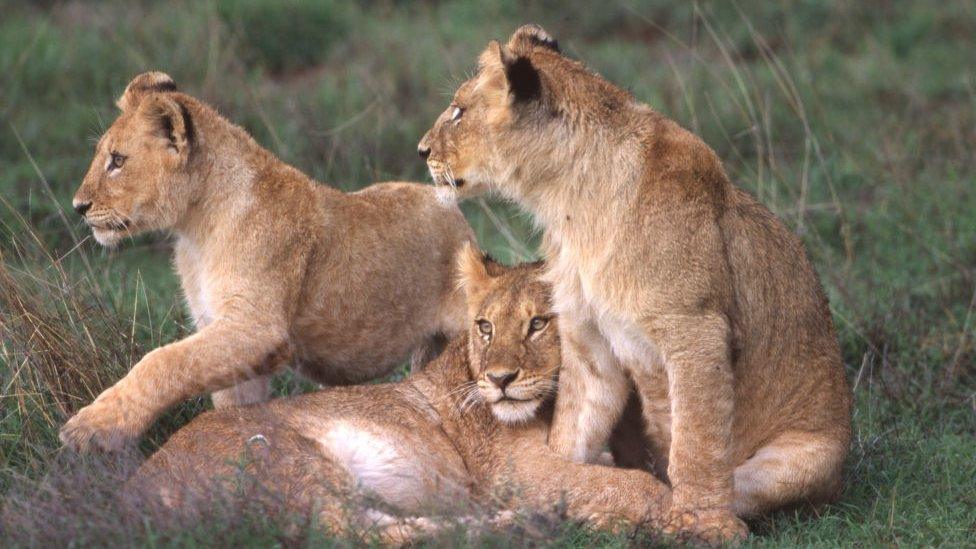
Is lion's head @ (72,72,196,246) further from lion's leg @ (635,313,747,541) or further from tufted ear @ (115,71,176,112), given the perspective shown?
lion's leg @ (635,313,747,541)

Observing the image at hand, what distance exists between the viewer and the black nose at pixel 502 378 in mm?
5066

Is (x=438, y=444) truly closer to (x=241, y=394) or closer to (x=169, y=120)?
(x=241, y=394)

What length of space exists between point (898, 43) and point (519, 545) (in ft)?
29.0

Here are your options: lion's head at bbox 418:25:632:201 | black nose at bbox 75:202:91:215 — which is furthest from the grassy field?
lion's head at bbox 418:25:632:201

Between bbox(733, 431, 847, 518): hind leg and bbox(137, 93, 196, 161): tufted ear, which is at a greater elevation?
bbox(137, 93, 196, 161): tufted ear

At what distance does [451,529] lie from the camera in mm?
4434

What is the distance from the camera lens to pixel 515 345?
5.16 meters

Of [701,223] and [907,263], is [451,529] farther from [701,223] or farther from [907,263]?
[907,263]

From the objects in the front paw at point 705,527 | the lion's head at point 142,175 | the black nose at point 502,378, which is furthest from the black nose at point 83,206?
the front paw at point 705,527

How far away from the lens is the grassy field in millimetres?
5102

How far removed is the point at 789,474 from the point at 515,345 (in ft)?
3.36

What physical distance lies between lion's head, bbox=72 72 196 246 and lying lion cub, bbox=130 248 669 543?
0.78m

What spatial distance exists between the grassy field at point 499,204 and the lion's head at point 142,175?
1.80ft

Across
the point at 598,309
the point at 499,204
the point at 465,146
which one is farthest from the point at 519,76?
the point at 499,204
